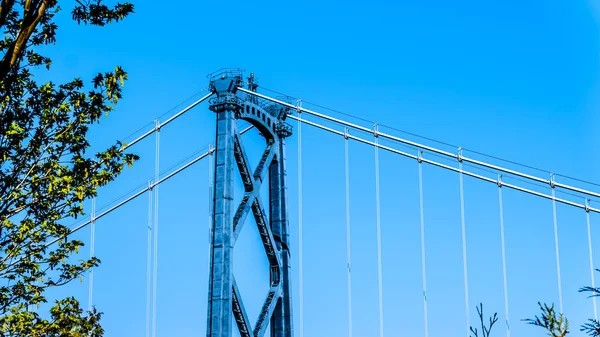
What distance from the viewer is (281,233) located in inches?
1687

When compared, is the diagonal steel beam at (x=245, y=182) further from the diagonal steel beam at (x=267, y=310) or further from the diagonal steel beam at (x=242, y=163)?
the diagonal steel beam at (x=267, y=310)

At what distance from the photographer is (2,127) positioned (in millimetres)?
19984

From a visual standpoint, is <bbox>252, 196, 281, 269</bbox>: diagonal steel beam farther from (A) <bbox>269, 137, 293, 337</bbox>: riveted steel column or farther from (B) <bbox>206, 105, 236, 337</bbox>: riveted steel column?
(B) <bbox>206, 105, 236, 337</bbox>: riveted steel column

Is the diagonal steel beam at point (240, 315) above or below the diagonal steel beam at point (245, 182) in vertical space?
below

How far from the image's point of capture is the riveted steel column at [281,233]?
42.2m

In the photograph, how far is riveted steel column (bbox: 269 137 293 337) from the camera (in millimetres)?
42156

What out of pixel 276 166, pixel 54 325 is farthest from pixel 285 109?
pixel 54 325

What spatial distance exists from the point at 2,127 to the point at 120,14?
3851mm

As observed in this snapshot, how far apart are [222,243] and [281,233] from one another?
471 centimetres

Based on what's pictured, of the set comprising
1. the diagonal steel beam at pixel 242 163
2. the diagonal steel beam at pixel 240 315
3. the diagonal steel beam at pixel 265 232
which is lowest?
Answer: the diagonal steel beam at pixel 240 315

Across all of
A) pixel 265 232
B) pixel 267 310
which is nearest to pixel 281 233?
pixel 265 232

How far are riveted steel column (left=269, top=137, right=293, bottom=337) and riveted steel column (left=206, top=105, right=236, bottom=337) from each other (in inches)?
150

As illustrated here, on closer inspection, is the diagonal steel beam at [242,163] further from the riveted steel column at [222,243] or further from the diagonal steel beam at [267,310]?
the diagonal steel beam at [267,310]

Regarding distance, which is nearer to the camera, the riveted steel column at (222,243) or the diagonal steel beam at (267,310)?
the riveted steel column at (222,243)
